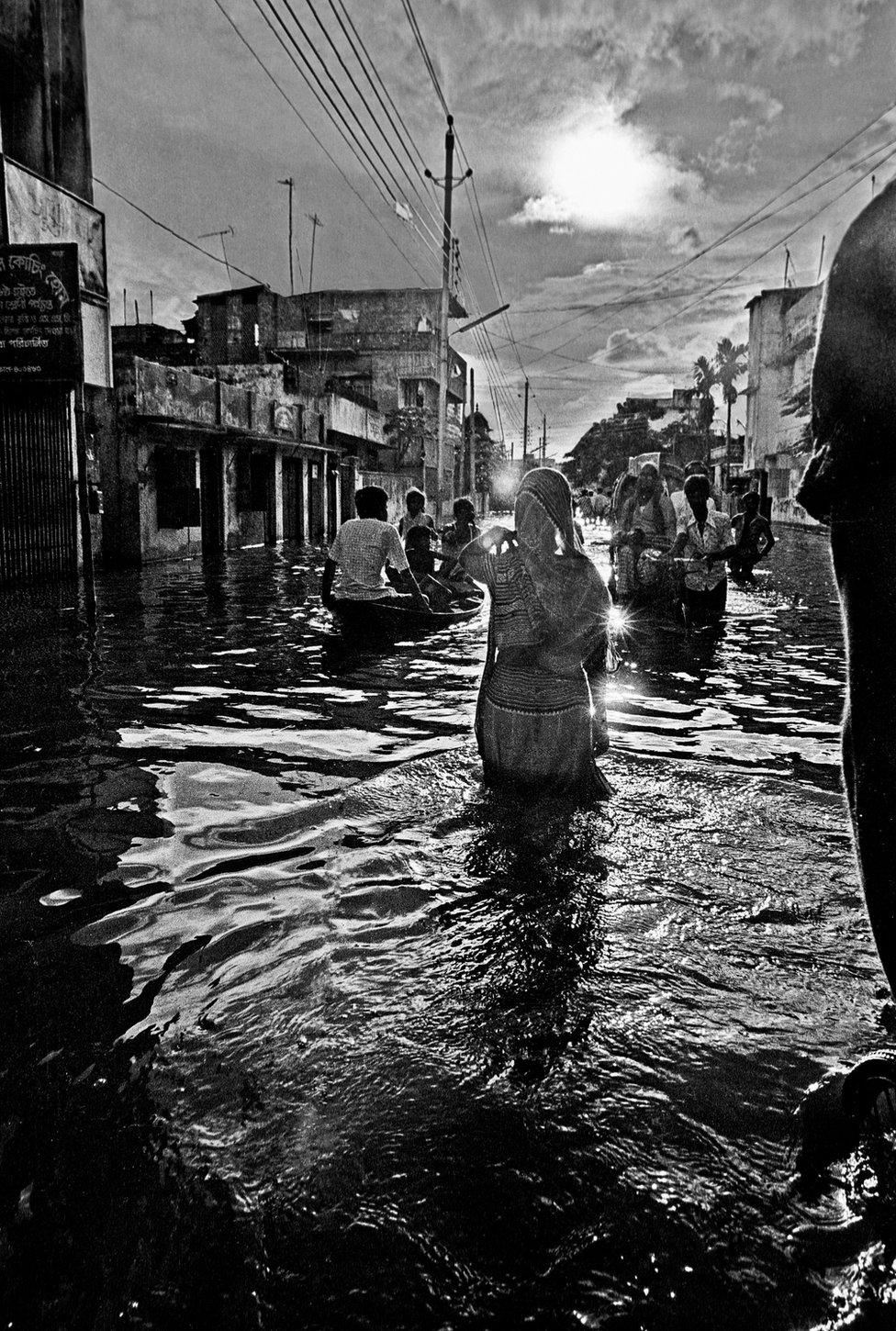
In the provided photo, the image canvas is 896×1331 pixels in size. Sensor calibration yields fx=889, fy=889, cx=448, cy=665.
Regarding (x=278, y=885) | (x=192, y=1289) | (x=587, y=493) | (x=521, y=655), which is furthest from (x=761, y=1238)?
(x=587, y=493)

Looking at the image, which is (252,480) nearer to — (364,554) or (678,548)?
(364,554)

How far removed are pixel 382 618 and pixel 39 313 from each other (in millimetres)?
7256

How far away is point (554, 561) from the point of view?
4.45m

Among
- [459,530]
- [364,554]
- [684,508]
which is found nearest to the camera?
[364,554]

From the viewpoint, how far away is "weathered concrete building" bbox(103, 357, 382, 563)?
19047 millimetres

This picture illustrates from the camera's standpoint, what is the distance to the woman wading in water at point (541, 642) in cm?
445

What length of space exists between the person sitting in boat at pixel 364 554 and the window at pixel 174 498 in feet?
37.7

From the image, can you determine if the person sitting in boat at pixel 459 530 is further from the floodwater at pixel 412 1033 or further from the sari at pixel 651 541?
the floodwater at pixel 412 1033

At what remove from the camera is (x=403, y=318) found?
5541 centimetres

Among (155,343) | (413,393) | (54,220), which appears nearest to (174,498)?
(54,220)

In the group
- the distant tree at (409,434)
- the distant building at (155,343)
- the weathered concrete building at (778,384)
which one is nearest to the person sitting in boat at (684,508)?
the distant building at (155,343)

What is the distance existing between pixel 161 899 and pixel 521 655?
210 centimetres

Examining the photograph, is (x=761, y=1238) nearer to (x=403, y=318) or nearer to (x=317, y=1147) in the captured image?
(x=317, y=1147)

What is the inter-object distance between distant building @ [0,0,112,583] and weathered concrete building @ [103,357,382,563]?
1100 millimetres
